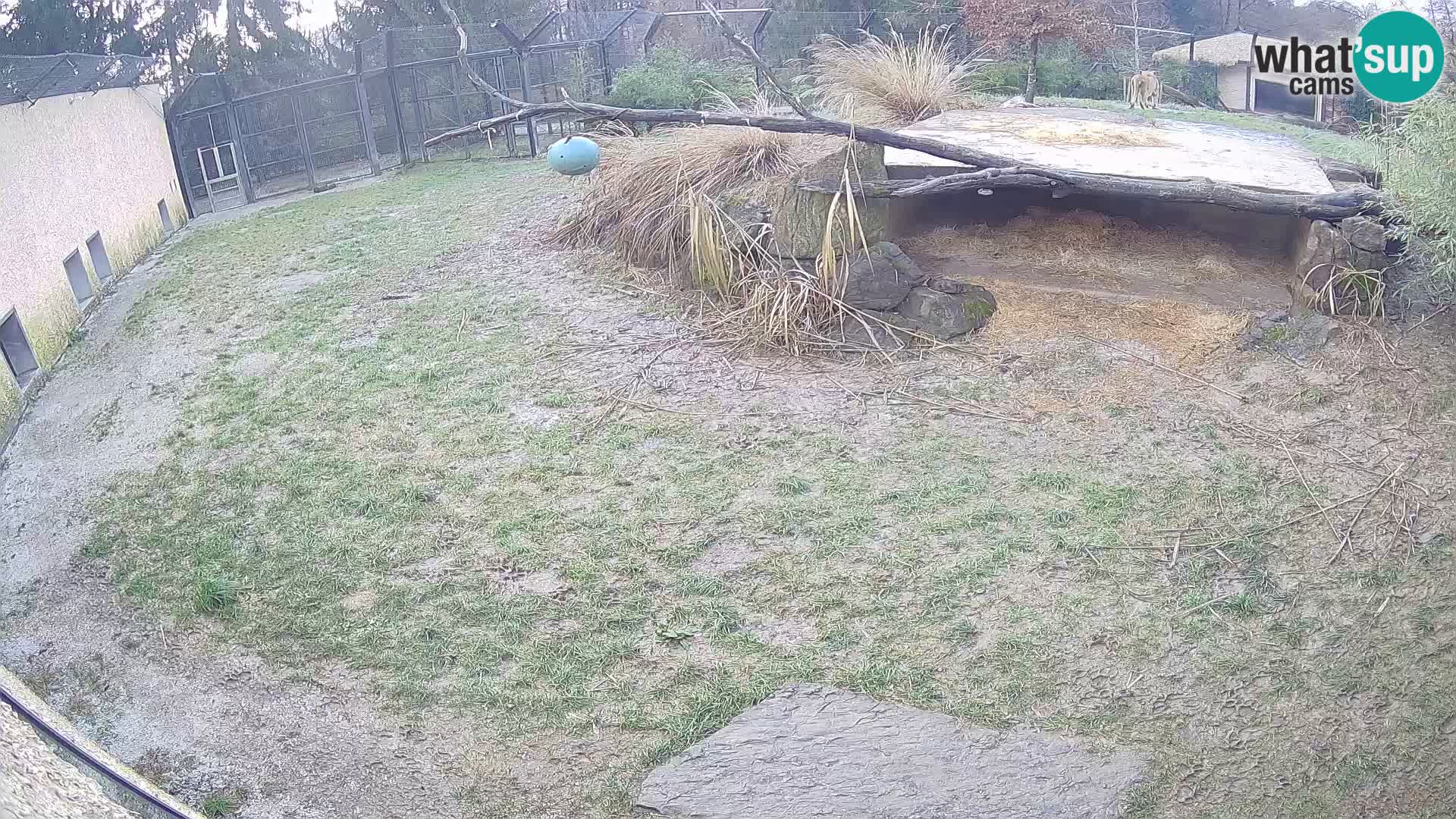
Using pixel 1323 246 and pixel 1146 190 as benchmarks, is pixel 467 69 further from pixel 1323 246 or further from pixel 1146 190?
pixel 1323 246

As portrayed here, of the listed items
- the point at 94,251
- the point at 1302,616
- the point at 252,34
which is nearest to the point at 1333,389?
the point at 1302,616

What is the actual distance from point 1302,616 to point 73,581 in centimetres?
438

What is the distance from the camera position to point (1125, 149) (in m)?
7.43

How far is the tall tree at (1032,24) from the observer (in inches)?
527

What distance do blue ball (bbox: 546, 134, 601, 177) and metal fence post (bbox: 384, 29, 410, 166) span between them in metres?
6.39

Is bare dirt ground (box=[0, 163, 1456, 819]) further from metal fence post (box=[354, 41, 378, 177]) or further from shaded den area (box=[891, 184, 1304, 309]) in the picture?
metal fence post (box=[354, 41, 378, 177])

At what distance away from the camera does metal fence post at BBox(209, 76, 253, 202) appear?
11000 mm

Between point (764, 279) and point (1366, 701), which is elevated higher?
point (764, 279)

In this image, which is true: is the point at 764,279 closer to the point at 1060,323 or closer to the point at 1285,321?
the point at 1060,323

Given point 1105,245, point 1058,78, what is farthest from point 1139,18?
point 1105,245

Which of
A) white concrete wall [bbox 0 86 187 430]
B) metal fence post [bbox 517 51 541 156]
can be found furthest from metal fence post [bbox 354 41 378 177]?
white concrete wall [bbox 0 86 187 430]

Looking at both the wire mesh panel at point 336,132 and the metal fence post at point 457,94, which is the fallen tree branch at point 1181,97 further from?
the wire mesh panel at point 336,132

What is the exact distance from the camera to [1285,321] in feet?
17.4

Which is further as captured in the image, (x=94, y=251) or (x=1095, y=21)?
(x=1095, y=21)
